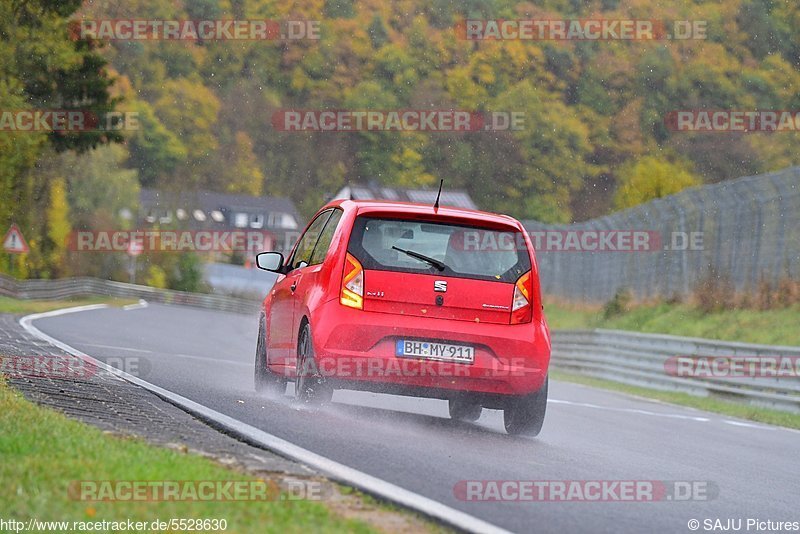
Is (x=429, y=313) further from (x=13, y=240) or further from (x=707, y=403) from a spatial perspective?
(x=13, y=240)

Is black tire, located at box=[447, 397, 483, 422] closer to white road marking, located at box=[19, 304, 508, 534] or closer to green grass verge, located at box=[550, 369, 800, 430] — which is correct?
white road marking, located at box=[19, 304, 508, 534]

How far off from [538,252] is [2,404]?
3496 centimetres

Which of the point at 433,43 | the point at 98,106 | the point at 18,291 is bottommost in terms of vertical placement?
the point at 18,291

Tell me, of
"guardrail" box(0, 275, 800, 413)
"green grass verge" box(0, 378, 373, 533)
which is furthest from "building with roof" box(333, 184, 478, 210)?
"green grass verge" box(0, 378, 373, 533)

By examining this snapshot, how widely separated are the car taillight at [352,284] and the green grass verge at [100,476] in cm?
280

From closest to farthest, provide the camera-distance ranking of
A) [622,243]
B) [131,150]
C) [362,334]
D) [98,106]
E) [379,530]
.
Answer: [379,530] < [362,334] < [622,243] < [98,106] < [131,150]

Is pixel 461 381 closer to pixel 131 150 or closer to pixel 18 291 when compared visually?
pixel 18 291

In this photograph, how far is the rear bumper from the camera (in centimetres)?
983

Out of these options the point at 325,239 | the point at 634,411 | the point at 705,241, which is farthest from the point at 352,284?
the point at 705,241

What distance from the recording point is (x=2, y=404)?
819cm

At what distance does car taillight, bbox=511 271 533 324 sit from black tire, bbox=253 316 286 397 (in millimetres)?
2483

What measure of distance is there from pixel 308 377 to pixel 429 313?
1.09 meters

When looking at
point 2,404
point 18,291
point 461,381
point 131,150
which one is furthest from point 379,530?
point 131,150

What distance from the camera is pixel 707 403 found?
20.0m
